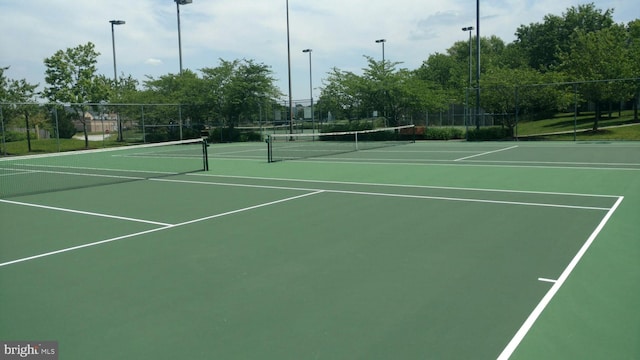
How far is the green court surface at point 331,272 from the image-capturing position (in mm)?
3846

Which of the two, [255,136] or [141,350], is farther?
[255,136]

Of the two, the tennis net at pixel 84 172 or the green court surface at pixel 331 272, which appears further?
the tennis net at pixel 84 172

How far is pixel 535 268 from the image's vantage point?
17.8ft

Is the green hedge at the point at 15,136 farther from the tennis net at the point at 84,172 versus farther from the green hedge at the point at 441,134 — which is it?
the green hedge at the point at 441,134

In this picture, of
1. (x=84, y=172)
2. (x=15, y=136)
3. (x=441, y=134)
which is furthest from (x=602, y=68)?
(x=15, y=136)

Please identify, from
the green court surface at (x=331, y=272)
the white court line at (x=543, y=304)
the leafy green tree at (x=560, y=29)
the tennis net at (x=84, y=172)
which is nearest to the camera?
the white court line at (x=543, y=304)

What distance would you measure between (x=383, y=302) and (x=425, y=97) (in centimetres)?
3042

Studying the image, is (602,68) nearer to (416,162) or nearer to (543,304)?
(416,162)

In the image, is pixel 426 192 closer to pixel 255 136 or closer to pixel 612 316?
pixel 612 316

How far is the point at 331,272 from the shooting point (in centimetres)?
550

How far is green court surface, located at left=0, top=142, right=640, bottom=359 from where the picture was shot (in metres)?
3.85

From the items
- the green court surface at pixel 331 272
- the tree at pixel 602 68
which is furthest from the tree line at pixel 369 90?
the green court surface at pixel 331 272

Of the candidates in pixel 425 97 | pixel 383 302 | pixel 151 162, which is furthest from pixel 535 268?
pixel 425 97

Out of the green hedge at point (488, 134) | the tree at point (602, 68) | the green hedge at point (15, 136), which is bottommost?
the green hedge at point (488, 134)
